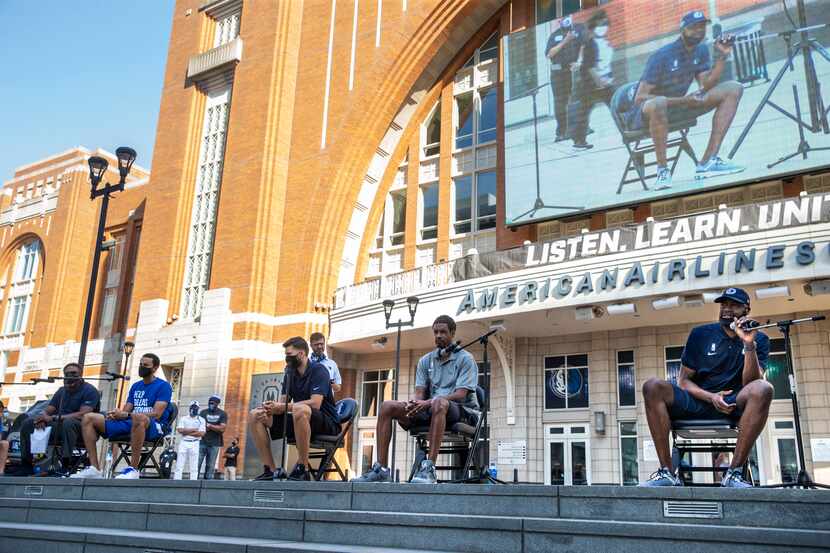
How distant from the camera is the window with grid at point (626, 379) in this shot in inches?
702

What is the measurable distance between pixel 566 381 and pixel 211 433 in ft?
30.7

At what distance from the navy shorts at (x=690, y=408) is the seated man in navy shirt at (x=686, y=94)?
42.8 ft

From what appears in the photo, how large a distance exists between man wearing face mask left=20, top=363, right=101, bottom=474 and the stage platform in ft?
5.68

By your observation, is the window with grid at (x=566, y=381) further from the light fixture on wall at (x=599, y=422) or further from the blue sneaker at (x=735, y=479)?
the blue sneaker at (x=735, y=479)

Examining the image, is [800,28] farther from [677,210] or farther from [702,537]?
[702,537]

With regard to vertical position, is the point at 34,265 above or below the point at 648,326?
above

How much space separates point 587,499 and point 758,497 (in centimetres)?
A: 97

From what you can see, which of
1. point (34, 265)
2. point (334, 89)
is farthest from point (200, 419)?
point (34, 265)

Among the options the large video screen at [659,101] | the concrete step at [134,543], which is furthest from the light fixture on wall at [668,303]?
the concrete step at [134,543]

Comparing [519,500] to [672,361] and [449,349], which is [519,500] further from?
[672,361]

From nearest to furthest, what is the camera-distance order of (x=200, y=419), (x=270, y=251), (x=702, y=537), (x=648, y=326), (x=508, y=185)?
(x=702, y=537)
(x=200, y=419)
(x=648, y=326)
(x=508, y=185)
(x=270, y=251)

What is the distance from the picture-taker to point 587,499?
4.37 m

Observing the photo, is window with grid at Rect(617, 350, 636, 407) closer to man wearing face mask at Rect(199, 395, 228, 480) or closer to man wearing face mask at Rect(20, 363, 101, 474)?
man wearing face mask at Rect(199, 395, 228, 480)

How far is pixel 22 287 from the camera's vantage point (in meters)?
34.7
